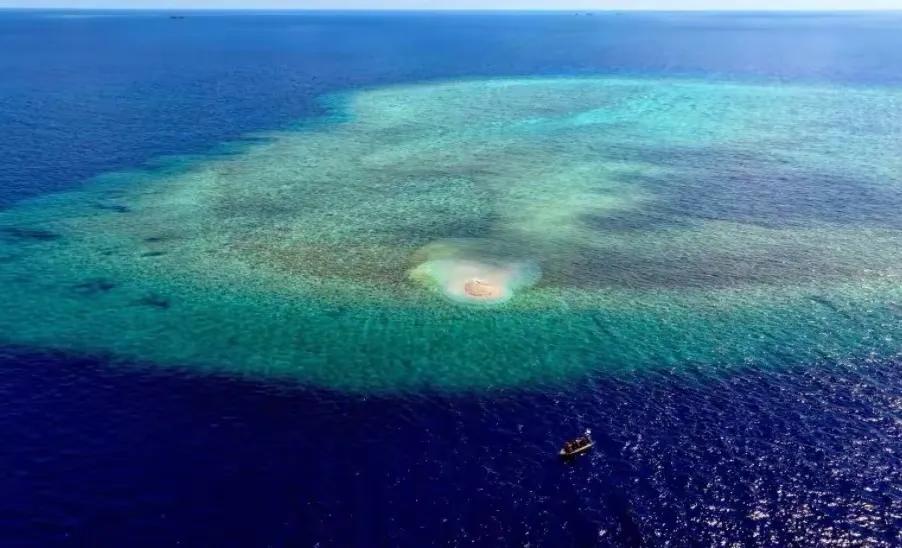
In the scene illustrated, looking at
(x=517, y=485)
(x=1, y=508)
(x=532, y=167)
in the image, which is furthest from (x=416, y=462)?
(x=532, y=167)

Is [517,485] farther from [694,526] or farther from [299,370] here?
[299,370]

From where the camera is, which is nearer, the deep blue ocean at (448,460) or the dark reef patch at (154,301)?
the deep blue ocean at (448,460)

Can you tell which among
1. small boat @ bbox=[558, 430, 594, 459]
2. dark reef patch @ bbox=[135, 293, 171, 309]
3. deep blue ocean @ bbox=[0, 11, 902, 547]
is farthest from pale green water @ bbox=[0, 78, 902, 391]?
small boat @ bbox=[558, 430, 594, 459]

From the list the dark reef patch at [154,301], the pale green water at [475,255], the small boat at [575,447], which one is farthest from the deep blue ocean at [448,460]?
the dark reef patch at [154,301]

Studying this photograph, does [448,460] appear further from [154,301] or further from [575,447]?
[154,301]

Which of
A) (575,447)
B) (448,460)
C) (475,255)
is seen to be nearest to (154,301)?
(475,255)

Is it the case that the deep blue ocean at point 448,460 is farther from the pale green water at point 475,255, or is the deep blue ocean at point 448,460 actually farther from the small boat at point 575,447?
the pale green water at point 475,255
